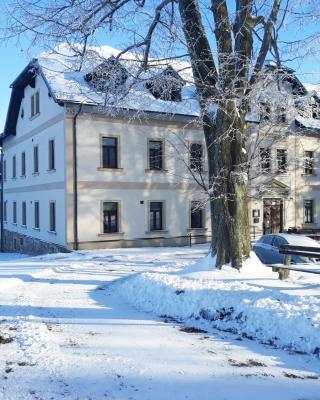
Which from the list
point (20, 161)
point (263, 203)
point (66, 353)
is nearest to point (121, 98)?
point (66, 353)

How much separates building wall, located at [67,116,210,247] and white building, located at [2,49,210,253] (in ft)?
0.15

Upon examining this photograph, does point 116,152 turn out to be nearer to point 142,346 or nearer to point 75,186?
point 75,186

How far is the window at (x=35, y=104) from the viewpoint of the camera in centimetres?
2542

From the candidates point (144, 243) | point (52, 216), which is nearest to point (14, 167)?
point (52, 216)

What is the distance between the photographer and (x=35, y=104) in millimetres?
25828

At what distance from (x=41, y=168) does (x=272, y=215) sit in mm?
13937

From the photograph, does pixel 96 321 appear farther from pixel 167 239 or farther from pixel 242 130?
pixel 167 239

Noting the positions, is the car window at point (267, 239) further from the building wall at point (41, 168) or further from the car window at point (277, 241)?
the building wall at point (41, 168)

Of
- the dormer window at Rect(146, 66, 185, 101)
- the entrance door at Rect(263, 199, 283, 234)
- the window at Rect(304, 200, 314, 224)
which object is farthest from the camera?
the window at Rect(304, 200, 314, 224)

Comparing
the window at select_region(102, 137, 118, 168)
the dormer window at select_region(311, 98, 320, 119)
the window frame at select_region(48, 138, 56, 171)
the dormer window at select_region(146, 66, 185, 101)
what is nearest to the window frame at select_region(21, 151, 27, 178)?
the window frame at select_region(48, 138, 56, 171)

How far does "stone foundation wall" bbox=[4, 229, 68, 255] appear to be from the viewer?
75.9ft

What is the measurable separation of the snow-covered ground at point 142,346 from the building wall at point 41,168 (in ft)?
36.4

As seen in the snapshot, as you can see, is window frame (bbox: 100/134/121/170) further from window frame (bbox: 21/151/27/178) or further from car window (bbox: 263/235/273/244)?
car window (bbox: 263/235/273/244)

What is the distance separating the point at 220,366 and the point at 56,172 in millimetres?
18278
